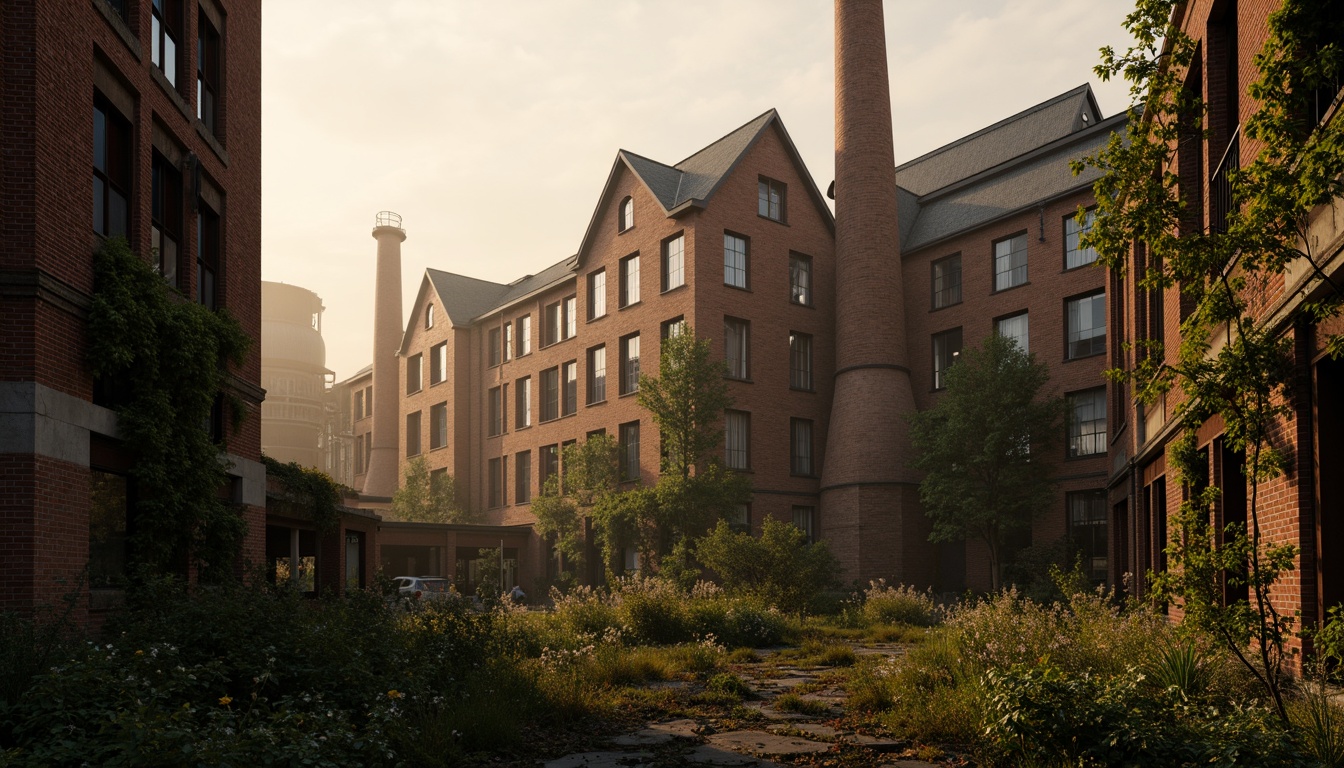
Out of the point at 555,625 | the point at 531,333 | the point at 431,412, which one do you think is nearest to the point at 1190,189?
the point at 555,625

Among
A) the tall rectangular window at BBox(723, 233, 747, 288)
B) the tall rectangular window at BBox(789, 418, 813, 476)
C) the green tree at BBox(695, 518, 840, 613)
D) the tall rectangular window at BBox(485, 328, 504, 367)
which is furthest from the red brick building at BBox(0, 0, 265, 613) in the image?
the tall rectangular window at BBox(485, 328, 504, 367)

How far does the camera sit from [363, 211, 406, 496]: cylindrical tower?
58281 millimetres

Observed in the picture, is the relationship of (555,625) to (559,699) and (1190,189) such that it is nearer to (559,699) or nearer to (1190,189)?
(559,699)

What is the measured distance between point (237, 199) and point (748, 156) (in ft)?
73.0

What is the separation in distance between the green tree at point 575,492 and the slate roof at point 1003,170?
13522mm

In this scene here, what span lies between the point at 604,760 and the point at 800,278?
32.1m

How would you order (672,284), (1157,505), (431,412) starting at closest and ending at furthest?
(1157,505) < (672,284) < (431,412)

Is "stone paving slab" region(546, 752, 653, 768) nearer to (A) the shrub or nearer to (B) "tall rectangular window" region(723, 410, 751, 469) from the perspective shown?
(A) the shrub

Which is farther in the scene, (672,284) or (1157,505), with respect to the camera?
(672,284)

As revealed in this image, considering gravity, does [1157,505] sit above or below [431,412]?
below

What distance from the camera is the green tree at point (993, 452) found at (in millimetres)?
31938

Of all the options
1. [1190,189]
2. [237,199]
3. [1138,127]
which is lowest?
[1138,127]

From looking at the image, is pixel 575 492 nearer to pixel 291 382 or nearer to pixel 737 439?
pixel 737 439

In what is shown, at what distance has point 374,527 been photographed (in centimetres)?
3234
